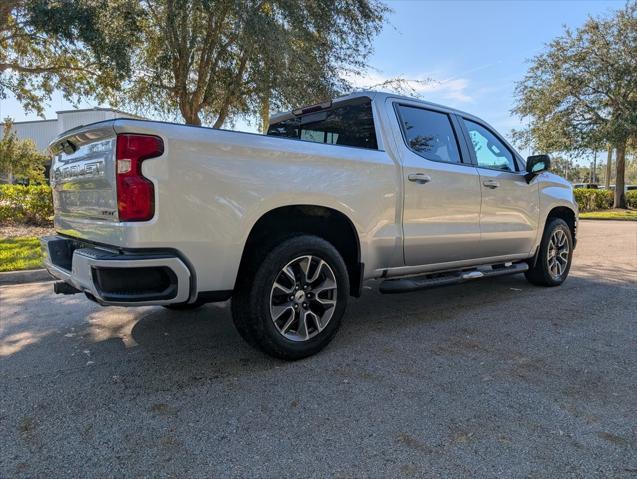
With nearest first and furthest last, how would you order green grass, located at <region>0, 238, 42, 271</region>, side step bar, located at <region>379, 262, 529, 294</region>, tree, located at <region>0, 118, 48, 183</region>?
side step bar, located at <region>379, 262, 529, 294</region> < green grass, located at <region>0, 238, 42, 271</region> < tree, located at <region>0, 118, 48, 183</region>

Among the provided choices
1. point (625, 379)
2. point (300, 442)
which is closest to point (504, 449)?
point (300, 442)

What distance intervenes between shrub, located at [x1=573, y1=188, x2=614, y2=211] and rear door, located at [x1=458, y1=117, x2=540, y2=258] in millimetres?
21011

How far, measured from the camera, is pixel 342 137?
420cm

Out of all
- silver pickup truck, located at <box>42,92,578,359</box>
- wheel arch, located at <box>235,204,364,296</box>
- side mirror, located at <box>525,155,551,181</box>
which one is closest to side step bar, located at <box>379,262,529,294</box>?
silver pickup truck, located at <box>42,92,578,359</box>

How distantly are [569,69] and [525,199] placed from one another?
22755 mm

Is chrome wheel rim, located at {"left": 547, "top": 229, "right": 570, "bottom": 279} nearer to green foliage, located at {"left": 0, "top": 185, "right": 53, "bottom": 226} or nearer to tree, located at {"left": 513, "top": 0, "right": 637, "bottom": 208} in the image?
green foliage, located at {"left": 0, "top": 185, "right": 53, "bottom": 226}

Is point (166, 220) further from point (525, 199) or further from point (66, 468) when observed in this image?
point (525, 199)

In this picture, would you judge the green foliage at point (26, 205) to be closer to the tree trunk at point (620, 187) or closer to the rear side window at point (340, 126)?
the rear side window at point (340, 126)

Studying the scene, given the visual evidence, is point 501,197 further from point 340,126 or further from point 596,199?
point 596,199

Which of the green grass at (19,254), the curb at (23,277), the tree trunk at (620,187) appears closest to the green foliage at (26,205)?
the green grass at (19,254)

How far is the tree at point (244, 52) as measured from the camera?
388 inches

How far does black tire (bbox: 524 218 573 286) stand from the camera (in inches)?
218

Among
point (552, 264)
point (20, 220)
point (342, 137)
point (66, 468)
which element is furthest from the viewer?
point (20, 220)

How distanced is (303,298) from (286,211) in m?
0.64
